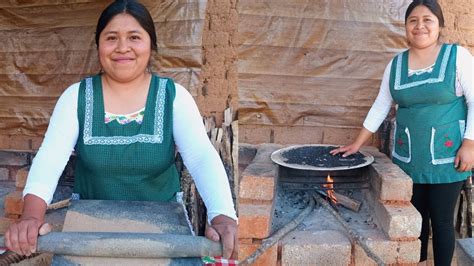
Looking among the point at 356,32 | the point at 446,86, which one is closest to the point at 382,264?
the point at 446,86

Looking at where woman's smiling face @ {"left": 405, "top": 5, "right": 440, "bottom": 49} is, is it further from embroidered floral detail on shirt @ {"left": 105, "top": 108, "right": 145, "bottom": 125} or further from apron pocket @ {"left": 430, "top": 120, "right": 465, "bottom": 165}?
embroidered floral detail on shirt @ {"left": 105, "top": 108, "right": 145, "bottom": 125}

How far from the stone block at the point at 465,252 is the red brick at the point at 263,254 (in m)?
1.11

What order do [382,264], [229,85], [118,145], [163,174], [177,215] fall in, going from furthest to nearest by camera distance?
[229,85] < [382,264] < [163,174] < [118,145] < [177,215]

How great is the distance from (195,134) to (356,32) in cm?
223

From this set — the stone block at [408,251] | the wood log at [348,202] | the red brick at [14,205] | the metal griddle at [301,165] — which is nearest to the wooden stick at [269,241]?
the metal griddle at [301,165]

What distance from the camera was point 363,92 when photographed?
3955mm

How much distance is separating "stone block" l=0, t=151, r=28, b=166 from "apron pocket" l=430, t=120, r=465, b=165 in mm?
3117

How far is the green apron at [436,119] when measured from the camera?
9.59 feet

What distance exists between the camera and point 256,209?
288 centimetres

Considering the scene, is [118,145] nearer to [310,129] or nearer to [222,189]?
[222,189]

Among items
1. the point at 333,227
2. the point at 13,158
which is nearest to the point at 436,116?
the point at 333,227

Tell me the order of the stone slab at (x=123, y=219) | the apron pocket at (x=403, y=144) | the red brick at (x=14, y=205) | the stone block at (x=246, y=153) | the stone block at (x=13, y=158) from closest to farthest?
the stone slab at (x=123, y=219), the red brick at (x=14, y=205), the apron pocket at (x=403, y=144), the stone block at (x=246, y=153), the stone block at (x=13, y=158)

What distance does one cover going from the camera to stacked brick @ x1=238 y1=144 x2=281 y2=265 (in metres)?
2.82

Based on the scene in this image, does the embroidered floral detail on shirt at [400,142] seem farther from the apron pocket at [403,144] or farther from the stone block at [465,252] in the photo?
the stone block at [465,252]
